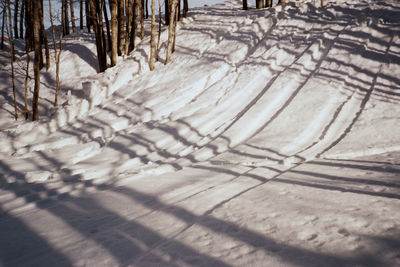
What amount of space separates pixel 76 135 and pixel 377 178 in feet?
20.9

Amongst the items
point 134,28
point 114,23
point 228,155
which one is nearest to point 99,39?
point 114,23

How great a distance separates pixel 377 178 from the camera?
123 inches

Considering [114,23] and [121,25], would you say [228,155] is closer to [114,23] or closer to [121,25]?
[114,23]

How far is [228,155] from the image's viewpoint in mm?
4629

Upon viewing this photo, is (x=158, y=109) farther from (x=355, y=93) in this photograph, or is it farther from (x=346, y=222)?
(x=346, y=222)

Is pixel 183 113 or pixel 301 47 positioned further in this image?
pixel 301 47

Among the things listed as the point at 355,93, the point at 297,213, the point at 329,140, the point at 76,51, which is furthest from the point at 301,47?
the point at 76,51

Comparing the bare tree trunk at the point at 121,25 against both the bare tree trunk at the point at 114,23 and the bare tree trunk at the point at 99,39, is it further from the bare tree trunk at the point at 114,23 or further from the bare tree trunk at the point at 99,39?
the bare tree trunk at the point at 99,39

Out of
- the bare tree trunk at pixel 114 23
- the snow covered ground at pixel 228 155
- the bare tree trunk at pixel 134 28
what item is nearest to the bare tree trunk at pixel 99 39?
the bare tree trunk at pixel 114 23

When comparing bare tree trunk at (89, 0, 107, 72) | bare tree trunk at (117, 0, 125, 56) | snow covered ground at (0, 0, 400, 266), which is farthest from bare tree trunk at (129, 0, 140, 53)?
bare tree trunk at (89, 0, 107, 72)

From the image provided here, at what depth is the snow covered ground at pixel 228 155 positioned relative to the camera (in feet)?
7.18

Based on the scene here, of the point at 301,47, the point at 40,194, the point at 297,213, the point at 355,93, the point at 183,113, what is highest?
the point at 301,47

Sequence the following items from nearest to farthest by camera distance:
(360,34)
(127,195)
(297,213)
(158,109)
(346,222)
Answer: (346,222) < (297,213) < (127,195) < (158,109) < (360,34)

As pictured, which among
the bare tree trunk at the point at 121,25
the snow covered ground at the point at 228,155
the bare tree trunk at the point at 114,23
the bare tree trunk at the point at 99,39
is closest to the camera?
the snow covered ground at the point at 228,155
